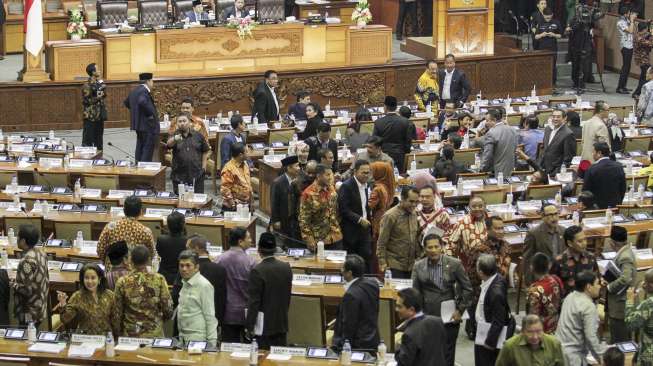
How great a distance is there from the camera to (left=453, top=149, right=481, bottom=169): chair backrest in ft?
58.2

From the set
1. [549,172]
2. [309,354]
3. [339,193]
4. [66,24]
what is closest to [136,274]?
[309,354]

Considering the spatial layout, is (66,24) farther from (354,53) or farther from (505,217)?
(505,217)

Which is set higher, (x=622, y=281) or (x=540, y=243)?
(x=540, y=243)

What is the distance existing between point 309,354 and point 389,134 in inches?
247

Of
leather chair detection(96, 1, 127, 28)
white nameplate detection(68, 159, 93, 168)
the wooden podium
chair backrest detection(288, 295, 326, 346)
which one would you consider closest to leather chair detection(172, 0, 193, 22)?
leather chair detection(96, 1, 127, 28)

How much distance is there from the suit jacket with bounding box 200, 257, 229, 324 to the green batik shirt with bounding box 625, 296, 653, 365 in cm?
323

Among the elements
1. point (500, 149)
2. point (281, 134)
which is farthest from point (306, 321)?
point (281, 134)

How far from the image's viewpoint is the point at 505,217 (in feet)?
50.0

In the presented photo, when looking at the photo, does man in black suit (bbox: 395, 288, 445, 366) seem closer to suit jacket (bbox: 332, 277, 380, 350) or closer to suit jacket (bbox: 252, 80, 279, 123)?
suit jacket (bbox: 332, 277, 380, 350)

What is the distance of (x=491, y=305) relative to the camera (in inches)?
436

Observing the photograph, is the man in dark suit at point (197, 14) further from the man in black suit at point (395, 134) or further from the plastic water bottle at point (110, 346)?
the plastic water bottle at point (110, 346)

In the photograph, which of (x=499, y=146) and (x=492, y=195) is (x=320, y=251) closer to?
(x=492, y=195)

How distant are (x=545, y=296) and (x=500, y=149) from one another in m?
5.96

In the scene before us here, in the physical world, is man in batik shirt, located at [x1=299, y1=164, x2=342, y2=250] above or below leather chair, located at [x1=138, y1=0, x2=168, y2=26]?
below
